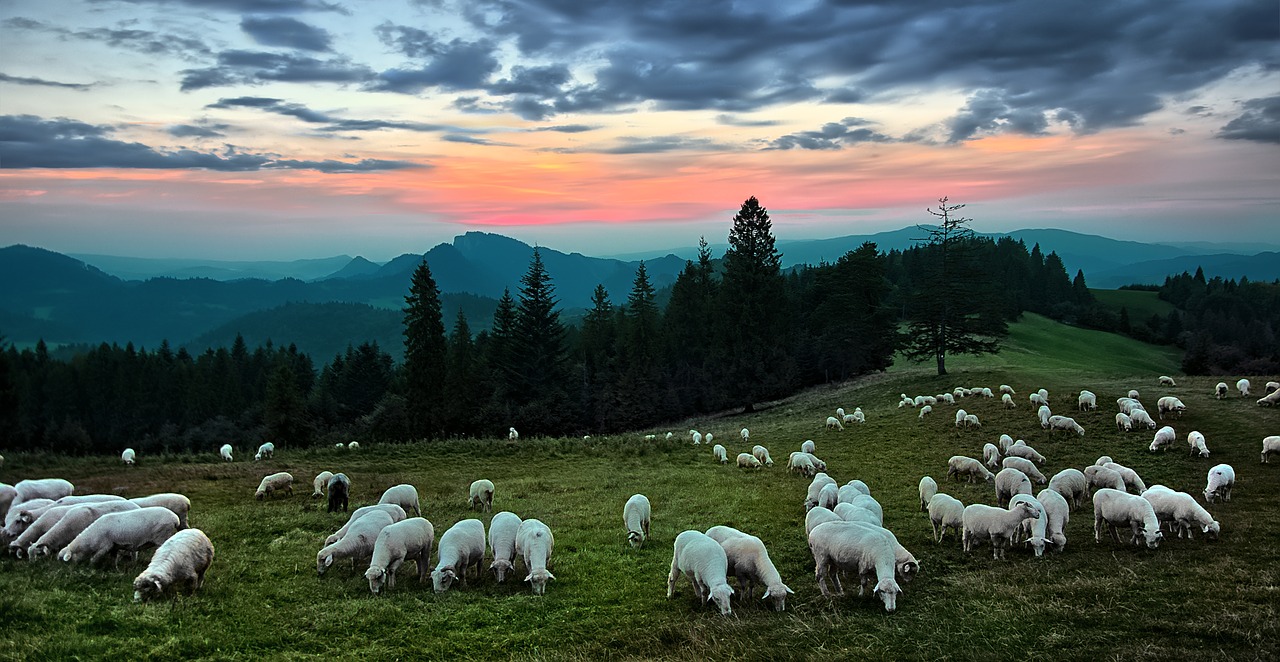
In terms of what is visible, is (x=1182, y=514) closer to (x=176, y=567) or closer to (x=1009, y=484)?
(x=1009, y=484)

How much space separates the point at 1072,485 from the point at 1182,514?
145 inches

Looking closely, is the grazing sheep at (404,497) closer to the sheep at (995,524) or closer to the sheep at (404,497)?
the sheep at (404,497)

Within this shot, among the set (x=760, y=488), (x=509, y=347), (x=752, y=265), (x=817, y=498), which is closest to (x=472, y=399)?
(x=509, y=347)

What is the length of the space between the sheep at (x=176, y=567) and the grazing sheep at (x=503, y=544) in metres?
5.36

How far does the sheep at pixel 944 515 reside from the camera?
15211 millimetres

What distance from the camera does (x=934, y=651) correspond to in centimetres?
883

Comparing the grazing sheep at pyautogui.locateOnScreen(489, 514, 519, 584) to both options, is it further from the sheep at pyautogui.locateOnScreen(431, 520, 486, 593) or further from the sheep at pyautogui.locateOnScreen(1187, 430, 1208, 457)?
the sheep at pyautogui.locateOnScreen(1187, 430, 1208, 457)

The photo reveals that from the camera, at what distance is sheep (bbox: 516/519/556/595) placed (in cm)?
1266

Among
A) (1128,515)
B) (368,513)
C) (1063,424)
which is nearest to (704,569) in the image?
(368,513)

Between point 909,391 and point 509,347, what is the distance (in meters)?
39.2

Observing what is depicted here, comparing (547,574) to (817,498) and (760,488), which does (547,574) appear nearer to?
(817,498)

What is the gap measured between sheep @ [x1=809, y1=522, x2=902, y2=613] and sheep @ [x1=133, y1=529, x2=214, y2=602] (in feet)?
38.1

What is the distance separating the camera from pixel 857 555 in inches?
466

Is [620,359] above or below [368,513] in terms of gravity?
below
